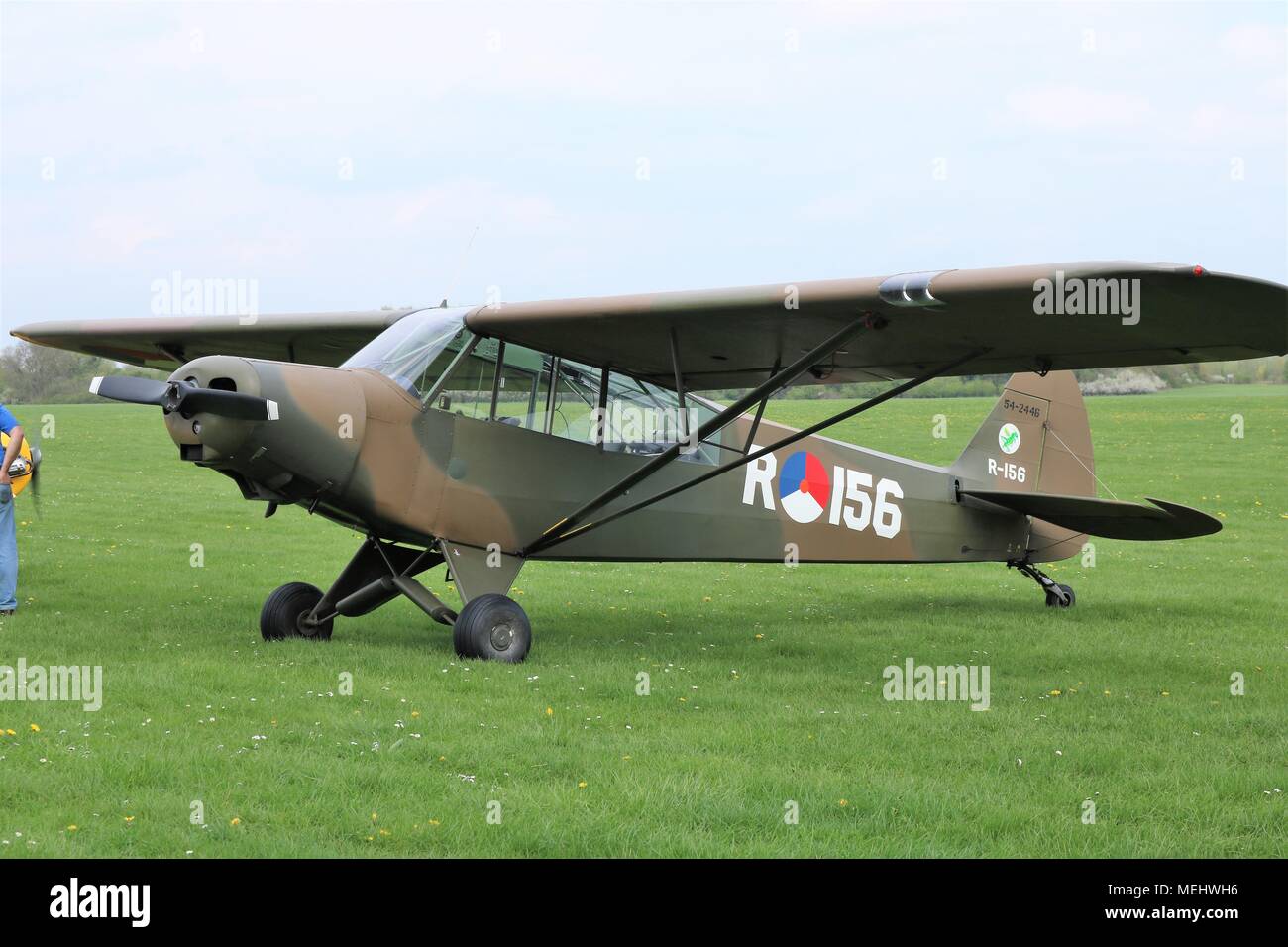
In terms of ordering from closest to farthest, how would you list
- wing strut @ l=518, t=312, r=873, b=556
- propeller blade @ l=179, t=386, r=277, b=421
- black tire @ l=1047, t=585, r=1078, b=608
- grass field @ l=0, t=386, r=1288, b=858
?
grass field @ l=0, t=386, r=1288, b=858 → propeller blade @ l=179, t=386, r=277, b=421 → wing strut @ l=518, t=312, r=873, b=556 → black tire @ l=1047, t=585, r=1078, b=608

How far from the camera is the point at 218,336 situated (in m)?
12.3

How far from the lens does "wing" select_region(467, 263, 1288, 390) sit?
23.8 feet

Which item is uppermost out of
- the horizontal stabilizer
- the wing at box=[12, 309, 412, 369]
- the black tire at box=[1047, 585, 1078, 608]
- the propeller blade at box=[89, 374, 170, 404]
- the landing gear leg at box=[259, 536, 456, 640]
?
the wing at box=[12, 309, 412, 369]

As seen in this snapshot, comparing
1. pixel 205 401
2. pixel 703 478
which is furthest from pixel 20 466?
pixel 703 478

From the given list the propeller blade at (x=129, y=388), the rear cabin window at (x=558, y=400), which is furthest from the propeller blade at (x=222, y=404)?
the rear cabin window at (x=558, y=400)

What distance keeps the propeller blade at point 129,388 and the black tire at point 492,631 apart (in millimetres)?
Answer: 2659

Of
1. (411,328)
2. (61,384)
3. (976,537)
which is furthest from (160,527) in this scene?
(61,384)

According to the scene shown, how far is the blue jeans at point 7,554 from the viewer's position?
10.5 meters

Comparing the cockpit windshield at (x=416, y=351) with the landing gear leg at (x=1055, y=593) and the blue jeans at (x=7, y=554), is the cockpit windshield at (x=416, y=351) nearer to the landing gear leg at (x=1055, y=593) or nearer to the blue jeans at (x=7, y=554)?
the blue jeans at (x=7, y=554)

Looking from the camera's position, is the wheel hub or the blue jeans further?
the blue jeans

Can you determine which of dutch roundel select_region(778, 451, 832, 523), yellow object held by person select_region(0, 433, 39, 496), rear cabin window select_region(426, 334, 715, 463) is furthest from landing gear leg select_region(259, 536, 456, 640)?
dutch roundel select_region(778, 451, 832, 523)

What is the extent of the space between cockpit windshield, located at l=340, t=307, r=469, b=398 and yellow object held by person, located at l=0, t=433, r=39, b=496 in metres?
3.45

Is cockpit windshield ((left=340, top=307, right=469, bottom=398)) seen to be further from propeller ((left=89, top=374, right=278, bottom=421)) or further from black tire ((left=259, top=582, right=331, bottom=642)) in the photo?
black tire ((left=259, top=582, right=331, bottom=642))

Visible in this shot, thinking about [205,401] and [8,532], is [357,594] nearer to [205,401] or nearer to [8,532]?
[205,401]
